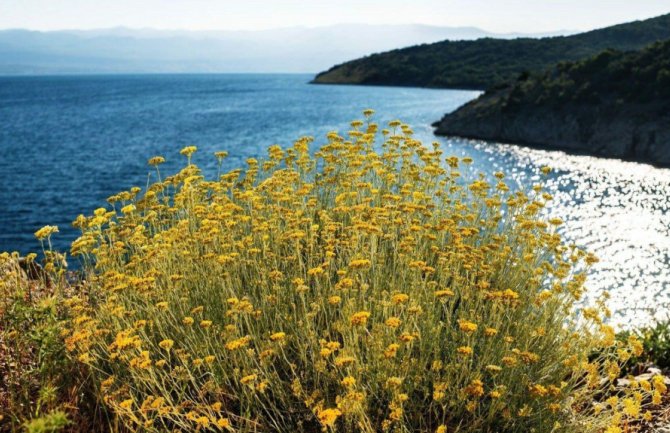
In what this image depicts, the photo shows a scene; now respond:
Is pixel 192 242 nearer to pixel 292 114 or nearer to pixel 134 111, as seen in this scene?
pixel 292 114

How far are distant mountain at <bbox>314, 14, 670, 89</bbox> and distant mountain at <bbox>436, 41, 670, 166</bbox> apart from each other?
154 ft

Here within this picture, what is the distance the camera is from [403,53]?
152125mm

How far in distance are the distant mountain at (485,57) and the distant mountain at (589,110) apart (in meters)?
47.1

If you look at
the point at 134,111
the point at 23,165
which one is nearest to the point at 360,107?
the point at 134,111

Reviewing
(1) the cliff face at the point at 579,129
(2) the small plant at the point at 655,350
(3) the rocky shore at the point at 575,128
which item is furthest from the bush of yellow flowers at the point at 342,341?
(3) the rocky shore at the point at 575,128

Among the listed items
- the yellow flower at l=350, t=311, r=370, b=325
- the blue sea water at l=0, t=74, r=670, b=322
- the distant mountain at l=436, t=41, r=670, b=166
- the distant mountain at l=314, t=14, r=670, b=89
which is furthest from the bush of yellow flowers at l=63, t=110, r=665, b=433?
the distant mountain at l=314, t=14, r=670, b=89

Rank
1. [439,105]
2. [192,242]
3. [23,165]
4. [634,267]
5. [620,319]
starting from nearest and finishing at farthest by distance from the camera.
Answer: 1. [192,242]
2. [620,319]
3. [634,267]
4. [23,165]
5. [439,105]

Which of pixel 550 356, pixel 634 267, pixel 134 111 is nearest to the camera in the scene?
pixel 550 356

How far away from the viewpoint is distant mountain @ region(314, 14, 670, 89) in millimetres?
105000

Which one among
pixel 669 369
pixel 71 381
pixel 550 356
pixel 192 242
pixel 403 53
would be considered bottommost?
pixel 669 369

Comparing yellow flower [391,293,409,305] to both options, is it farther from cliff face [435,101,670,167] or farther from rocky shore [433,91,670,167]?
rocky shore [433,91,670,167]

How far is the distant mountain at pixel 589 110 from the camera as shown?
40406 millimetres

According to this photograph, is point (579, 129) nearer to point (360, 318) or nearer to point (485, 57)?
point (360, 318)

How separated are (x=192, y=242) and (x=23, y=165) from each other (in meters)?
45.0
